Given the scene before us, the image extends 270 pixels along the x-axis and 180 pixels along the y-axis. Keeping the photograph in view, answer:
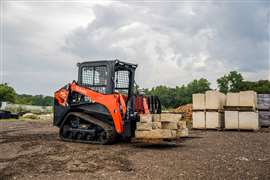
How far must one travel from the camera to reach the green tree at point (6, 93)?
53.8m

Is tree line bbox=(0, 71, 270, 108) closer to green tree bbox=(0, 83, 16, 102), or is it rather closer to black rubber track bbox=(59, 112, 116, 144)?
green tree bbox=(0, 83, 16, 102)

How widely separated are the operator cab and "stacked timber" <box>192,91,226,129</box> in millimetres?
5873

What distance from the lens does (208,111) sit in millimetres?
15086

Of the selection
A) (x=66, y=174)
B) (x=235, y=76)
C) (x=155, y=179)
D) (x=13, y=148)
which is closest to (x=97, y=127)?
(x=13, y=148)

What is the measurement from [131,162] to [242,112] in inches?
362

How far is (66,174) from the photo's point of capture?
5734 millimetres

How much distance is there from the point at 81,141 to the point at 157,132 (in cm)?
278

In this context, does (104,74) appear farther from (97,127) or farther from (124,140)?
(124,140)

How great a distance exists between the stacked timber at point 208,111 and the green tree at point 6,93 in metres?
46.0

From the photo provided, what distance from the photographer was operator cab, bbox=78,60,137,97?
9.34 meters

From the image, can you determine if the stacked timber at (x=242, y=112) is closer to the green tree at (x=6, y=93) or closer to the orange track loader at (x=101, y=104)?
the orange track loader at (x=101, y=104)

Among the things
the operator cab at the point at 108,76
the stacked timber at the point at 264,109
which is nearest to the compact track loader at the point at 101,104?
the operator cab at the point at 108,76

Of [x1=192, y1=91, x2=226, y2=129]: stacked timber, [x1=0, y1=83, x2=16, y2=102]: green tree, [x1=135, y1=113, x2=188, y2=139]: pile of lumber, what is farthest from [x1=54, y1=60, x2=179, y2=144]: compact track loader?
[x1=0, y1=83, x2=16, y2=102]: green tree

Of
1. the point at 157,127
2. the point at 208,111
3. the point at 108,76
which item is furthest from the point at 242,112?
the point at 108,76
